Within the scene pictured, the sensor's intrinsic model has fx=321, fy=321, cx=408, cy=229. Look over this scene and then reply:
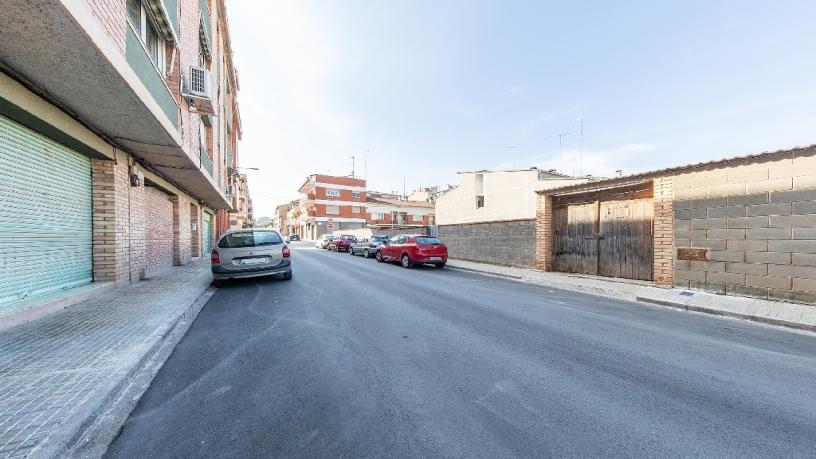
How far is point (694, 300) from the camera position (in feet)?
21.3

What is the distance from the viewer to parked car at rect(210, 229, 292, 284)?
7.85 metres

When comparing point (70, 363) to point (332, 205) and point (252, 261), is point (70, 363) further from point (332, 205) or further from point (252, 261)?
point (332, 205)

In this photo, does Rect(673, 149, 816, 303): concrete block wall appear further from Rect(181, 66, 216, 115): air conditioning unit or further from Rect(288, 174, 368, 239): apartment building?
Rect(288, 174, 368, 239): apartment building

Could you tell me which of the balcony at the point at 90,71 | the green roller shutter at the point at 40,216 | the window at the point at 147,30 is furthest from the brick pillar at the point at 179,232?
the green roller shutter at the point at 40,216

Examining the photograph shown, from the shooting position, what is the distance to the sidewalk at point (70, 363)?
216cm

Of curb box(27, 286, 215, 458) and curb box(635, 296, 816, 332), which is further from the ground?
curb box(27, 286, 215, 458)

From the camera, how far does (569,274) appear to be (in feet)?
34.6

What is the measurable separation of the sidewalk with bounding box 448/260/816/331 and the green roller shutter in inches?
423

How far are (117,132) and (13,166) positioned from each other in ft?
6.13

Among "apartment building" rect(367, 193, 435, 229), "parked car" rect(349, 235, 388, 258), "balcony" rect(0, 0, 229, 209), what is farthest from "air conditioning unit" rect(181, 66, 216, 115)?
"apartment building" rect(367, 193, 435, 229)

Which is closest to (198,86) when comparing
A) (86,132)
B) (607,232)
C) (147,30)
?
(147,30)

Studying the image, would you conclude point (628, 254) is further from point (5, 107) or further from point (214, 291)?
point (5, 107)

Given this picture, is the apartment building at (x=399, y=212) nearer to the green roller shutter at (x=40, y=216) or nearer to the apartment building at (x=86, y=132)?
the apartment building at (x=86, y=132)

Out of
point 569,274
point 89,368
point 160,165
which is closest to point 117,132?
point 160,165
